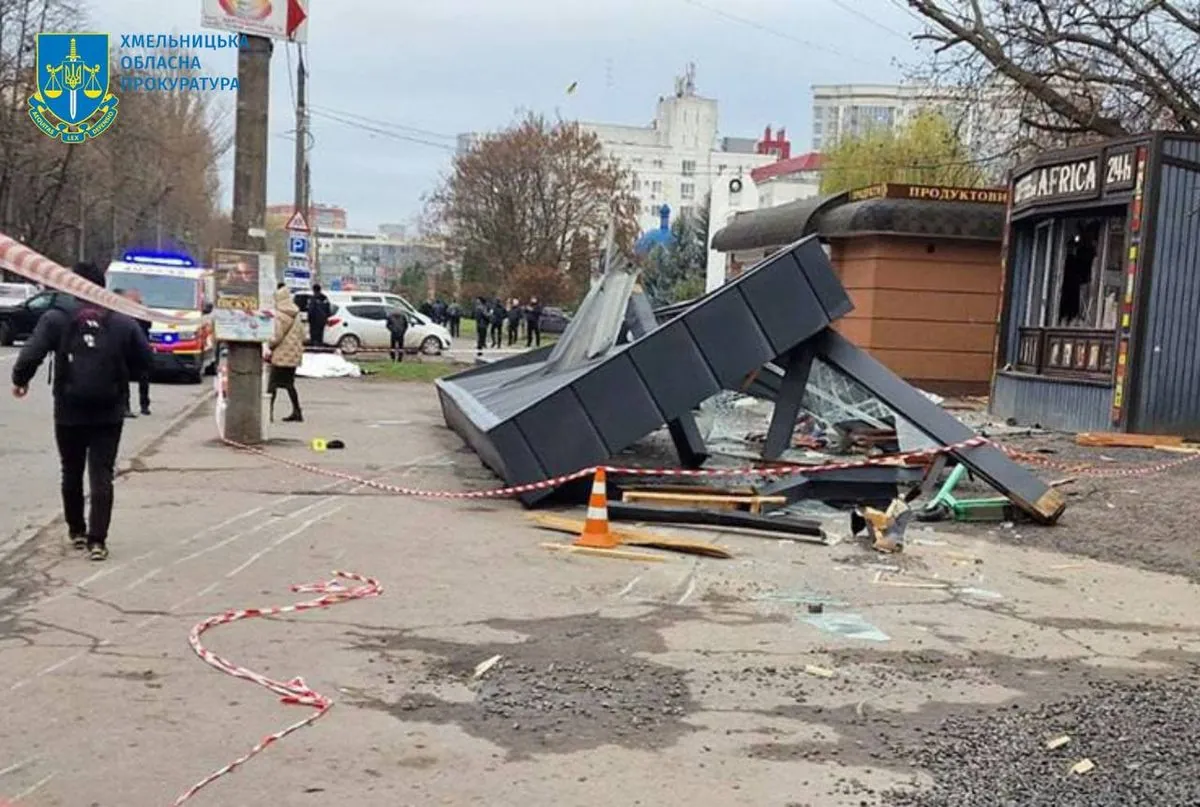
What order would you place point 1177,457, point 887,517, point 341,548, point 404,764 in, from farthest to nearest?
point 1177,457 < point 887,517 < point 341,548 < point 404,764

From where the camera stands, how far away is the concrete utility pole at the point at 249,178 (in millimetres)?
14297

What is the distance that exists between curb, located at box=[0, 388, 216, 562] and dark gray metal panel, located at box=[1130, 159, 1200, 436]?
13.5 m

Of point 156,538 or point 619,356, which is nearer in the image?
point 156,538

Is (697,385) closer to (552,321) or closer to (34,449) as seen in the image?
(34,449)

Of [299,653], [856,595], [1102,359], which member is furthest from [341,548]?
[1102,359]

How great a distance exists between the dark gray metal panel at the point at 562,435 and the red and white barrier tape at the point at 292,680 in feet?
10.0

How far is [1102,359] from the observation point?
731 inches

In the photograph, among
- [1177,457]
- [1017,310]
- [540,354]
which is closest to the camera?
[1177,457]

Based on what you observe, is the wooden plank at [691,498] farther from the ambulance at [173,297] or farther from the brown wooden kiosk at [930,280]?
the brown wooden kiosk at [930,280]

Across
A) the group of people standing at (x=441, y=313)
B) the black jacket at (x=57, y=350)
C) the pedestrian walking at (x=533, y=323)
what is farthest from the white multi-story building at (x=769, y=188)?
the black jacket at (x=57, y=350)

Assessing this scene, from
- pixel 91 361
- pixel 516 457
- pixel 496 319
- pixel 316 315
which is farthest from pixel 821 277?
pixel 496 319

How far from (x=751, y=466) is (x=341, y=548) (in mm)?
5676

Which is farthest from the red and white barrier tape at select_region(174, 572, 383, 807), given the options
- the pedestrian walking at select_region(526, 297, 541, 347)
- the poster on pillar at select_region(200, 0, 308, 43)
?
the pedestrian walking at select_region(526, 297, 541, 347)

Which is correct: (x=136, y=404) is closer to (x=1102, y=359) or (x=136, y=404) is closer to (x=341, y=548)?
(x=341, y=548)
